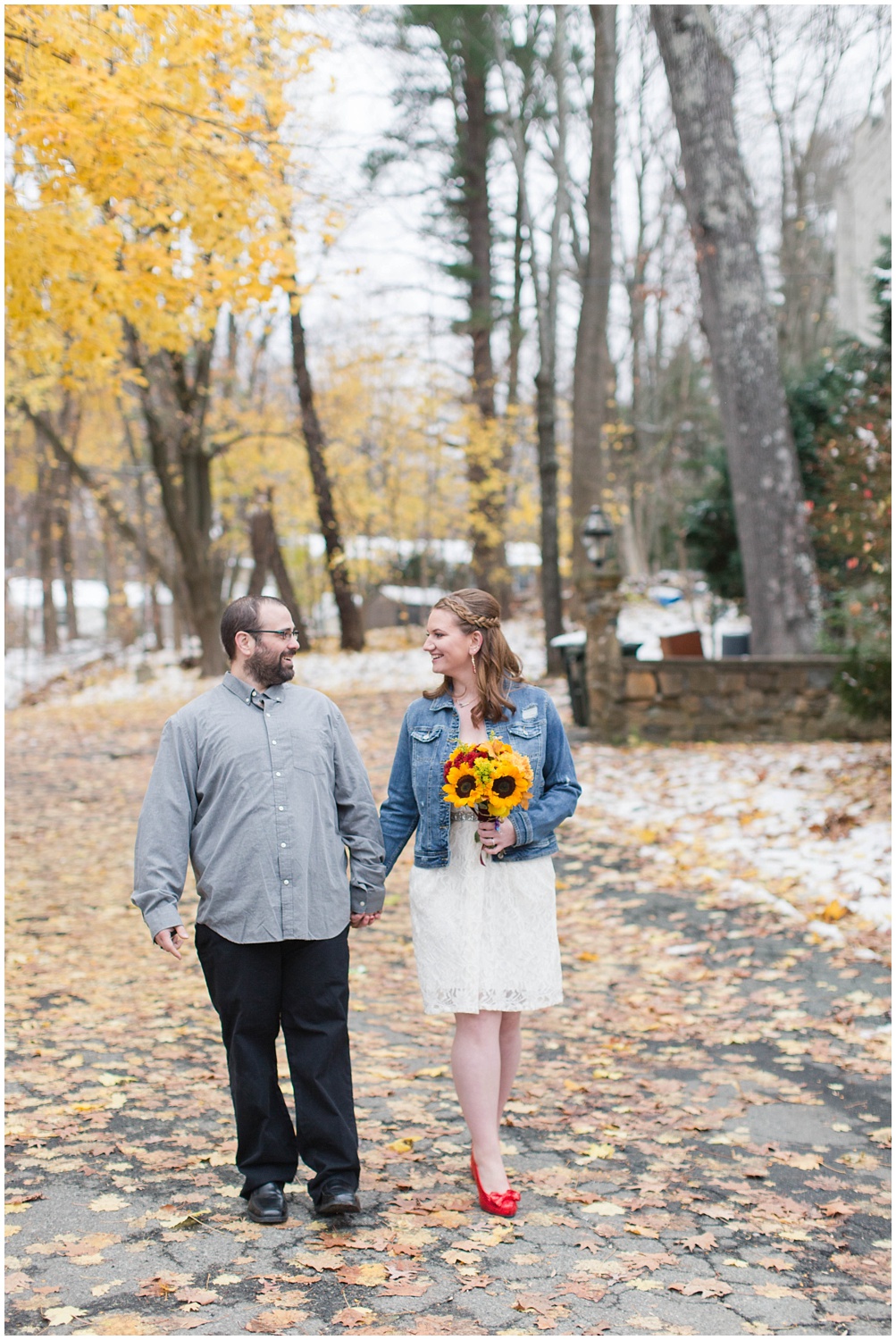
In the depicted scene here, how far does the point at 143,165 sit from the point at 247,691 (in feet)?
17.8

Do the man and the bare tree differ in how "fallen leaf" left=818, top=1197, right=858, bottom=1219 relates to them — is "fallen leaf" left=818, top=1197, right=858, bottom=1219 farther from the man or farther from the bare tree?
the bare tree

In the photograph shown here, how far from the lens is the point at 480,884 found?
3.79m

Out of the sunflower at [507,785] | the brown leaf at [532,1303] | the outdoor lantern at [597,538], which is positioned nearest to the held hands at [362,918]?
the sunflower at [507,785]

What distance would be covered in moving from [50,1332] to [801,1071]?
3330 millimetres

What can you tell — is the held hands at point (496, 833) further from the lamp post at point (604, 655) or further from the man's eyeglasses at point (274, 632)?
the lamp post at point (604, 655)

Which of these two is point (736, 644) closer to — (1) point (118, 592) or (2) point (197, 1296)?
(2) point (197, 1296)

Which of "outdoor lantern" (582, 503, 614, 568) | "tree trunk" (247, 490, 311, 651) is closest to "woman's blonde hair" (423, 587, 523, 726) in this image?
"outdoor lantern" (582, 503, 614, 568)

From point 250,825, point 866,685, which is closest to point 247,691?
point 250,825

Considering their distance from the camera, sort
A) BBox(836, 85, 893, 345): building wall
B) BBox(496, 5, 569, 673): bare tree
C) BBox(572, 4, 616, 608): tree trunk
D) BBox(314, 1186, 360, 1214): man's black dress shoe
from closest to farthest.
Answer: BBox(314, 1186, 360, 1214): man's black dress shoe, BBox(496, 5, 569, 673): bare tree, BBox(572, 4, 616, 608): tree trunk, BBox(836, 85, 893, 345): building wall

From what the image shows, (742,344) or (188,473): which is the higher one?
(742,344)

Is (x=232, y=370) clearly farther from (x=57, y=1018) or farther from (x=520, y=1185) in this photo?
(x=520, y=1185)

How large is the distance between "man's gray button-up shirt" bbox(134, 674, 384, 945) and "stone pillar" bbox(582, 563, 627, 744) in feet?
29.6

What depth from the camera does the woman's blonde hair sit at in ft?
12.4

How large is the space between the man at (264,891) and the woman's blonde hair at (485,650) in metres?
0.51
